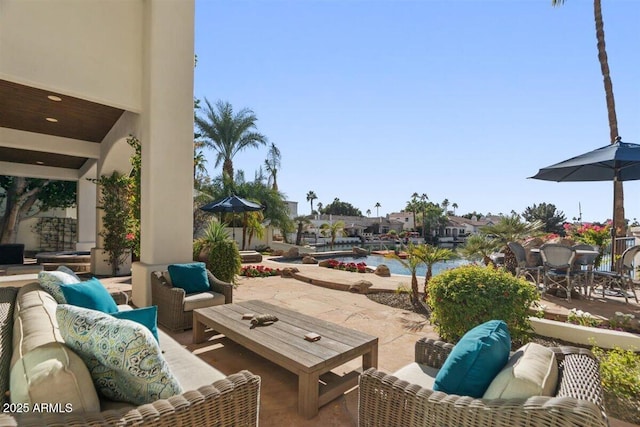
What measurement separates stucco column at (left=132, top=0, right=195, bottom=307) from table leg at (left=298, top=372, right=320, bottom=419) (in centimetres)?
371

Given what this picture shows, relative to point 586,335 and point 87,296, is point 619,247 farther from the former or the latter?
point 87,296

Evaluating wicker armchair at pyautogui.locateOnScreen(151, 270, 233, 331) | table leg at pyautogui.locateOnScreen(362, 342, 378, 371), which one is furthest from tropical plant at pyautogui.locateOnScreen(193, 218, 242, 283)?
table leg at pyautogui.locateOnScreen(362, 342, 378, 371)

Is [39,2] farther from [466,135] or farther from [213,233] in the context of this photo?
[466,135]

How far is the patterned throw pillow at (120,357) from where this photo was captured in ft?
4.64

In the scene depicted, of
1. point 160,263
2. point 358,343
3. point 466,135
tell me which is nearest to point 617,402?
point 358,343

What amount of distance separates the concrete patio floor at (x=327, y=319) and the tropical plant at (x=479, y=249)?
74.8 inches

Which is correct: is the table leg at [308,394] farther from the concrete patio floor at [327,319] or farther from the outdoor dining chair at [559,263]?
the outdoor dining chair at [559,263]

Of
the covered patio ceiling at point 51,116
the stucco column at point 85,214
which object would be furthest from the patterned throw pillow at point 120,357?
the stucco column at point 85,214

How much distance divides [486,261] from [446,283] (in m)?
4.30

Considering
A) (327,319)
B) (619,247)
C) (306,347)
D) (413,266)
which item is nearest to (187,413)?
(306,347)

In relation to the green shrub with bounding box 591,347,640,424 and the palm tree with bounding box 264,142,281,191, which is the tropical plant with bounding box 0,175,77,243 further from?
the green shrub with bounding box 591,347,640,424

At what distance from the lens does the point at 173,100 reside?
539 centimetres

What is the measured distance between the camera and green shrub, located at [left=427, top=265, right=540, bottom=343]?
3195 millimetres

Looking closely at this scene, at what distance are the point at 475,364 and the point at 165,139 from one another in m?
5.53
